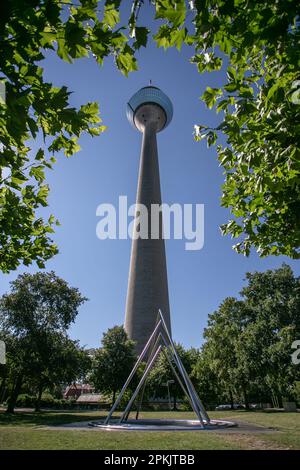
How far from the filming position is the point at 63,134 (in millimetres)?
7125

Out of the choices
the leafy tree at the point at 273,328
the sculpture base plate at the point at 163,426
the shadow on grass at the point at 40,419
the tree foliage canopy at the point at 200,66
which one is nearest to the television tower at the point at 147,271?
the leafy tree at the point at 273,328

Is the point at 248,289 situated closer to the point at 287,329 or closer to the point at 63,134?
the point at 287,329

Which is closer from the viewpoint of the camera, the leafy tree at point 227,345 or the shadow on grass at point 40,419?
the shadow on grass at point 40,419

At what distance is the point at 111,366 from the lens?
44250 millimetres

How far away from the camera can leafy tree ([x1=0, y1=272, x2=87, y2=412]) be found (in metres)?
33.5

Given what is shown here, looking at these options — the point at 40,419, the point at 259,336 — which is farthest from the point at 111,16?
the point at 259,336

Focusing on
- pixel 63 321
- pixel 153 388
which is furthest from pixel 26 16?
pixel 153 388

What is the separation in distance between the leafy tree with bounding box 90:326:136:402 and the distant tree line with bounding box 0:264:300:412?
4.6 inches

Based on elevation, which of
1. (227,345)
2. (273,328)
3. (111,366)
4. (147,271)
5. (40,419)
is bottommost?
(40,419)

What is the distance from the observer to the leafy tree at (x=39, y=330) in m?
33.5

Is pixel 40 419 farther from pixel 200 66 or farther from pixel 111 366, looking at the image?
pixel 200 66

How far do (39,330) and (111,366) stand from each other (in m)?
13.4

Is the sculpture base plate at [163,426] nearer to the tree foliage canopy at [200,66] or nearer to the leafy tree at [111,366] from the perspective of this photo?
the tree foliage canopy at [200,66]
